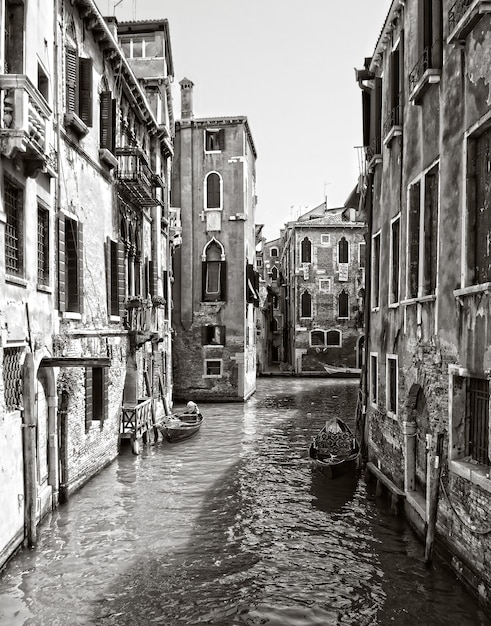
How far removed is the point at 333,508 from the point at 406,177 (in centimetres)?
646

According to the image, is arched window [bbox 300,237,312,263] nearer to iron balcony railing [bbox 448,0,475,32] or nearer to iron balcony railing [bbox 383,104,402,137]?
iron balcony railing [bbox 383,104,402,137]

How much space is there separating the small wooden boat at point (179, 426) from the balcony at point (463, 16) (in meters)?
13.0

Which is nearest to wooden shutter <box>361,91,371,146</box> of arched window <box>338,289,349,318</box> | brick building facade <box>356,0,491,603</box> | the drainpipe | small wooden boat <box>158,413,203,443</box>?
brick building facade <box>356,0,491,603</box>

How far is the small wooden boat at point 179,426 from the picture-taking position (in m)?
17.8

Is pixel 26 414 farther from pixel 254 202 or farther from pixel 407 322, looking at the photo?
pixel 254 202

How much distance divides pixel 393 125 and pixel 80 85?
6679 millimetres

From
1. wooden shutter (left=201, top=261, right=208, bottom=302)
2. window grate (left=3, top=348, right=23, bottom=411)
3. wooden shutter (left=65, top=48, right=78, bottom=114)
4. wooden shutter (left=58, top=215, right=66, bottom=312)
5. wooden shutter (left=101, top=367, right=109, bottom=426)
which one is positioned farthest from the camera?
wooden shutter (left=201, top=261, right=208, bottom=302)

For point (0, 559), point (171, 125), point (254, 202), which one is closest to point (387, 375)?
point (0, 559)

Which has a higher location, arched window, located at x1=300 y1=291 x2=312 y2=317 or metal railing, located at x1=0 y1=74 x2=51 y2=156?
metal railing, located at x1=0 y1=74 x2=51 y2=156

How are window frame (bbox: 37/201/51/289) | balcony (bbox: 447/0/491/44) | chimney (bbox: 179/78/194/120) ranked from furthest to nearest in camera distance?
1. chimney (bbox: 179/78/194/120)
2. window frame (bbox: 37/201/51/289)
3. balcony (bbox: 447/0/491/44)

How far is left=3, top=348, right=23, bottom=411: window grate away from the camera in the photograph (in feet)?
27.2

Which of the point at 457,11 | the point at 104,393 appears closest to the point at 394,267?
the point at 457,11

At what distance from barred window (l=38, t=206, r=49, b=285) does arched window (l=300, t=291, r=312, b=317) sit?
30859 mm

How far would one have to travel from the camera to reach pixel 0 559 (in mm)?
7906
